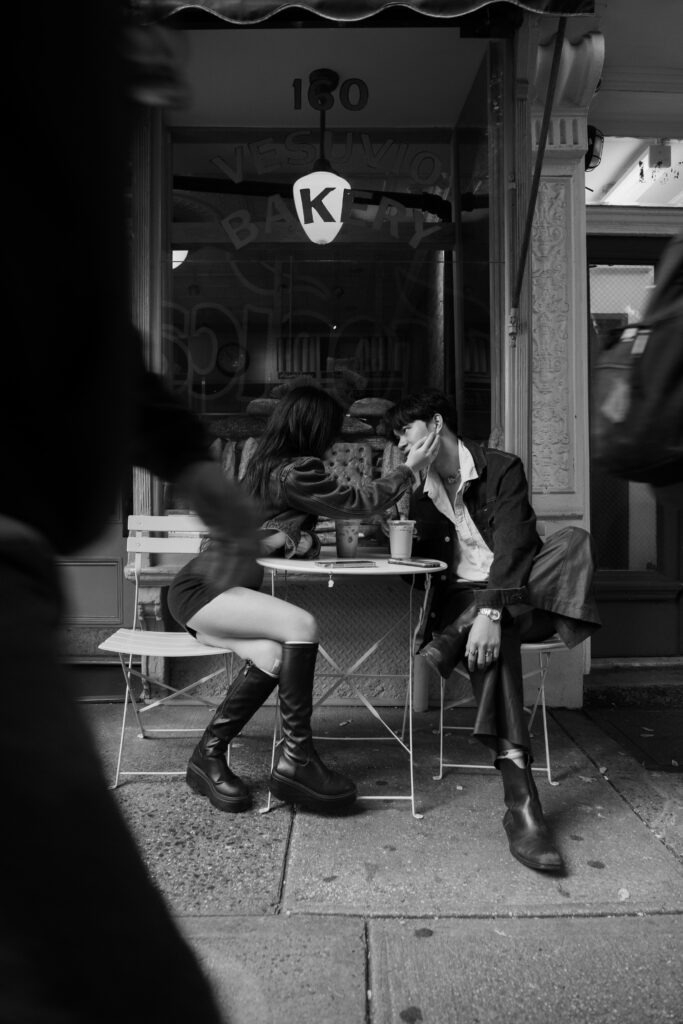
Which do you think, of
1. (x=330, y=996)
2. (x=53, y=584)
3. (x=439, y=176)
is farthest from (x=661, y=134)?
(x=53, y=584)

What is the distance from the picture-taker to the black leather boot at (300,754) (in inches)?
127

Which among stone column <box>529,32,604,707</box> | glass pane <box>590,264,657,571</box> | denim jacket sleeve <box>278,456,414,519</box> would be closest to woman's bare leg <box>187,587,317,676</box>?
denim jacket sleeve <box>278,456,414,519</box>

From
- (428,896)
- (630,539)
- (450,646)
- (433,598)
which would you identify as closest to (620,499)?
(630,539)

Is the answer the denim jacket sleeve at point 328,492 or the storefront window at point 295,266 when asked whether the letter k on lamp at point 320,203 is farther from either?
the denim jacket sleeve at point 328,492

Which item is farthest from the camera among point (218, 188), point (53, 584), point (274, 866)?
point (218, 188)

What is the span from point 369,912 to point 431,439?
1.96m

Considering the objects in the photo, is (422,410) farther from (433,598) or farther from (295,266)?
(295,266)

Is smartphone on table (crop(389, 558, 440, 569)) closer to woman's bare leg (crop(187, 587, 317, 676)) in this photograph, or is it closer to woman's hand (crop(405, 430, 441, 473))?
woman's hand (crop(405, 430, 441, 473))

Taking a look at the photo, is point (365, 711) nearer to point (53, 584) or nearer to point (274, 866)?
point (274, 866)

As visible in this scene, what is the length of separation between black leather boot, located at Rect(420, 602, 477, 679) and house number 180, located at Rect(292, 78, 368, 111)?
3.79 m

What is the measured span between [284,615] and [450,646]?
2.19 ft

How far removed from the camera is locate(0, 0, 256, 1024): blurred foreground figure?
1.93 ft

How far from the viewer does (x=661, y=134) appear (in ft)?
16.8

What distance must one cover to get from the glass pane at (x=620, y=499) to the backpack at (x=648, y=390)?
398cm
